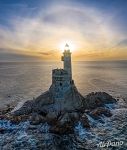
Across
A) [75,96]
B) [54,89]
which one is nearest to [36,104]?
[54,89]

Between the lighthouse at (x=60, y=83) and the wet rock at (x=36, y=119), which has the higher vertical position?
the lighthouse at (x=60, y=83)

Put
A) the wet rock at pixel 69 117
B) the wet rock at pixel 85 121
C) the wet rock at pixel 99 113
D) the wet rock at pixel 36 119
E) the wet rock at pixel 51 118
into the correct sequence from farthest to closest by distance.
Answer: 1. the wet rock at pixel 99 113
2. the wet rock at pixel 51 118
3. the wet rock at pixel 36 119
4. the wet rock at pixel 85 121
5. the wet rock at pixel 69 117

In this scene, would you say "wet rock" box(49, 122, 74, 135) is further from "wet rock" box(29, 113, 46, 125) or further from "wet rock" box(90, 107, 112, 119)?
"wet rock" box(90, 107, 112, 119)

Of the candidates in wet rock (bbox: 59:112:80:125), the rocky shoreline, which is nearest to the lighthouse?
the rocky shoreline

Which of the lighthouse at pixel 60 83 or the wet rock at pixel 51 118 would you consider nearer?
the wet rock at pixel 51 118

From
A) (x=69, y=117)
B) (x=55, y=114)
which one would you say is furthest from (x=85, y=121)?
(x=55, y=114)

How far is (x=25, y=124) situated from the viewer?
41500mm

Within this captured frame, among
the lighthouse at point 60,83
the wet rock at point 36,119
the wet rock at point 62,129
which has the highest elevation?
the lighthouse at point 60,83

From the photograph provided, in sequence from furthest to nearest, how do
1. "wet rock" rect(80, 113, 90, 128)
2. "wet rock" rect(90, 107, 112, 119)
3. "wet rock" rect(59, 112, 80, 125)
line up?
"wet rock" rect(90, 107, 112, 119) < "wet rock" rect(80, 113, 90, 128) < "wet rock" rect(59, 112, 80, 125)

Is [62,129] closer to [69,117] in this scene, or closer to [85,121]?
[69,117]

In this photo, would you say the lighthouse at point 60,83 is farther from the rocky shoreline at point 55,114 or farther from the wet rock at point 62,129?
the wet rock at point 62,129

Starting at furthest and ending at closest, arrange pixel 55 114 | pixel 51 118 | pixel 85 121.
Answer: pixel 55 114
pixel 51 118
pixel 85 121

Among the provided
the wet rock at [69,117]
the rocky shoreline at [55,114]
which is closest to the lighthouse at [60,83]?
the rocky shoreline at [55,114]

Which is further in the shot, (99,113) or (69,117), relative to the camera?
(99,113)
